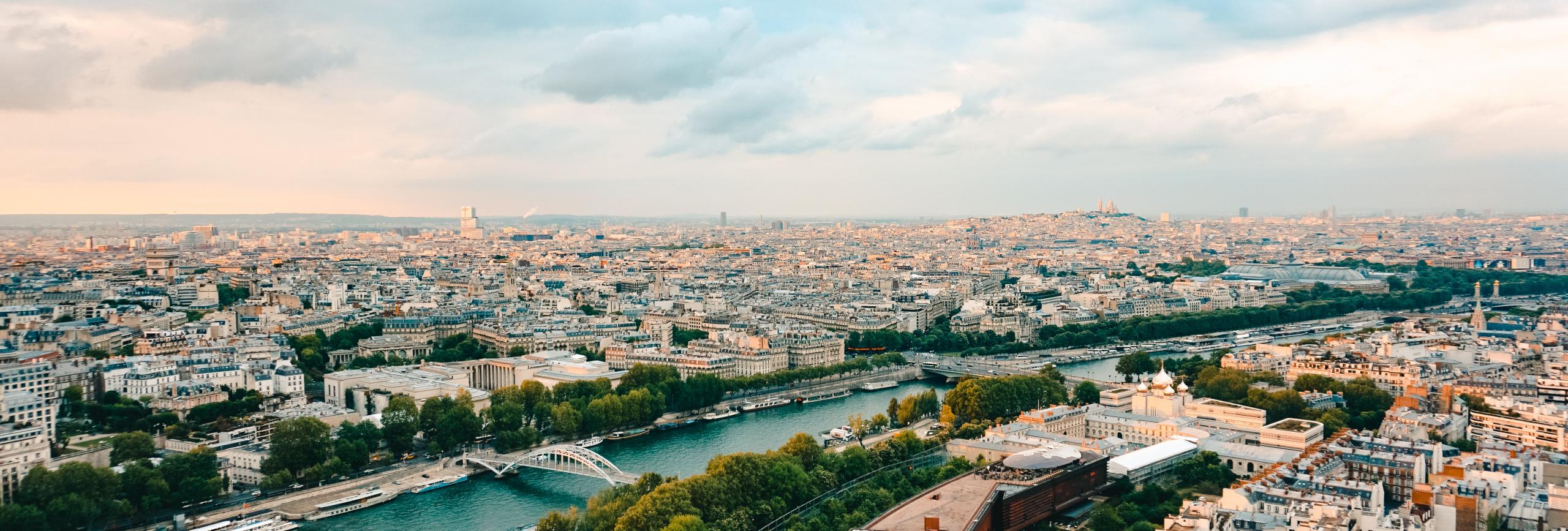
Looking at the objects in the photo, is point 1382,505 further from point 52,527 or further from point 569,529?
point 52,527

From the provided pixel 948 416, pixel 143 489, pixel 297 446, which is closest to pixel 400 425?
pixel 297 446

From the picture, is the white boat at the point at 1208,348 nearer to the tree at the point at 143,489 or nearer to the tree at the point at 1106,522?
the tree at the point at 1106,522

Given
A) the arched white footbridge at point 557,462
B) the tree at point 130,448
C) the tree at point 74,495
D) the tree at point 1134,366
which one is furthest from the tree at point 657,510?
the tree at point 1134,366

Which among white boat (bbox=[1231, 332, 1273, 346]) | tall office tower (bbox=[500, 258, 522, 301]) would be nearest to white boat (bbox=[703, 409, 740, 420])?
white boat (bbox=[1231, 332, 1273, 346])

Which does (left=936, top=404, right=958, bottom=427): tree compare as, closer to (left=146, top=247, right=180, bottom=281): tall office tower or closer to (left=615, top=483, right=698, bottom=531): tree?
(left=615, top=483, right=698, bottom=531): tree

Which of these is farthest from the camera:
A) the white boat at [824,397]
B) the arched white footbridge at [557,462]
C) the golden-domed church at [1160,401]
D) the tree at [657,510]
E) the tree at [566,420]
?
the white boat at [824,397]
